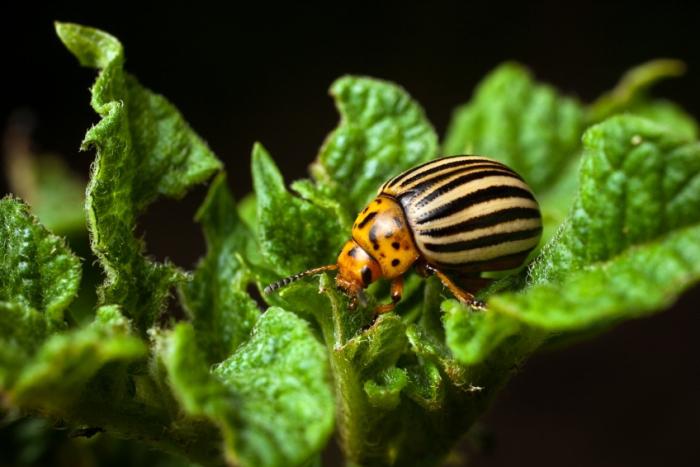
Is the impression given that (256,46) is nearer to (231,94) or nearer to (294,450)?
(231,94)

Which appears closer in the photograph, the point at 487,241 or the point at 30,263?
the point at 30,263

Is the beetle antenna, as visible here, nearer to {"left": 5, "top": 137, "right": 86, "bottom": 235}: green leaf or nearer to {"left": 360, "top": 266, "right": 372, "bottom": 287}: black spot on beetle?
{"left": 360, "top": 266, "right": 372, "bottom": 287}: black spot on beetle

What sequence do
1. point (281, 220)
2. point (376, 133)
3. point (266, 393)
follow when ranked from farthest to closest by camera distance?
1. point (376, 133)
2. point (281, 220)
3. point (266, 393)

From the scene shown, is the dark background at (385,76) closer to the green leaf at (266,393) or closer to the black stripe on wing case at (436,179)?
the black stripe on wing case at (436,179)

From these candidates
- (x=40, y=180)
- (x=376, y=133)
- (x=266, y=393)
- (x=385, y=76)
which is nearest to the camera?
(x=266, y=393)

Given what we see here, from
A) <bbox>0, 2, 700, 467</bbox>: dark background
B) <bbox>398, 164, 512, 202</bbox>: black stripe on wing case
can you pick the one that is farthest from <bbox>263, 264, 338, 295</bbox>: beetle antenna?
<bbox>0, 2, 700, 467</bbox>: dark background

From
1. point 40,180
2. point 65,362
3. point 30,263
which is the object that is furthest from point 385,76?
point 65,362

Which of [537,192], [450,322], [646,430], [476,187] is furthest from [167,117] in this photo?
[646,430]

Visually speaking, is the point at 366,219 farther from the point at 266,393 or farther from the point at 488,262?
the point at 266,393
